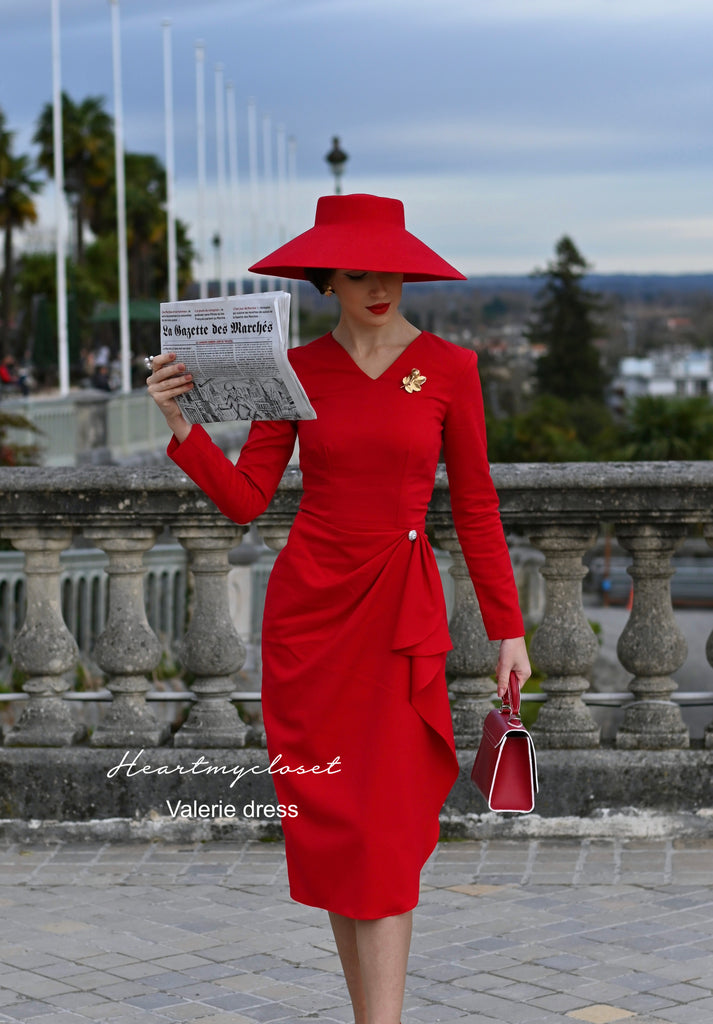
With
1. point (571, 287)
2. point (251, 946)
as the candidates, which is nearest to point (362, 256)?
point (251, 946)

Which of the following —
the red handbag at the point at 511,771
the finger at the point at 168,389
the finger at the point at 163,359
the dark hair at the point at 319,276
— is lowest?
the red handbag at the point at 511,771

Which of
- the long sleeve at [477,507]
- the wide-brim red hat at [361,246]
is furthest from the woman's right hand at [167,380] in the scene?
the long sleeve at [477,507]

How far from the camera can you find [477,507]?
3525 millimetres

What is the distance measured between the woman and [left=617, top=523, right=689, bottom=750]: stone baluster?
6.06 feet

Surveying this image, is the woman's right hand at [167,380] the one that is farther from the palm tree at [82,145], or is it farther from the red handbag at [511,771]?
the palm tree at [82,145]

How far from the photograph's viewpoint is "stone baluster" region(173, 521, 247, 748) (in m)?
5.32

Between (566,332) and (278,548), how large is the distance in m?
91.1

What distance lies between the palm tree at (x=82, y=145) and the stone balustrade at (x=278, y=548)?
191 ft

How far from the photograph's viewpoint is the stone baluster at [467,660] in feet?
17.4

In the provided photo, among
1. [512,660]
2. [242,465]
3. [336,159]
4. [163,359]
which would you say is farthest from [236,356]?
[336,159]

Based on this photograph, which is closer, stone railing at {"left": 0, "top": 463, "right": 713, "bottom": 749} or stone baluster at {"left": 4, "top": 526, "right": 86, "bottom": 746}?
stone railing at {"left": 0, "top": 463, "right": 713, "bottom": 749}

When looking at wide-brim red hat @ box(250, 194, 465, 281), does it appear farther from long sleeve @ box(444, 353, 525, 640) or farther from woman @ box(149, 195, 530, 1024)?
long sleeve @ box(444, 353, 525, 640)

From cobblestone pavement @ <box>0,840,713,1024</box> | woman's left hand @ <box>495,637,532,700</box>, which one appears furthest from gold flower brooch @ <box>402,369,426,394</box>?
cobblestone pavement @ <box>0,840,713,1024</box>

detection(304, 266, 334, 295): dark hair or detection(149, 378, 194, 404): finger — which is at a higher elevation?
detection(304, 266, 334, 295): dark hair
